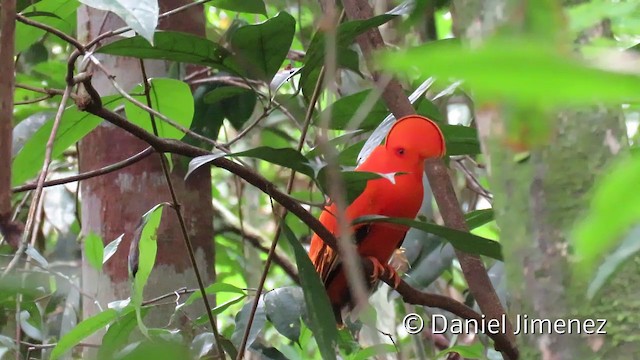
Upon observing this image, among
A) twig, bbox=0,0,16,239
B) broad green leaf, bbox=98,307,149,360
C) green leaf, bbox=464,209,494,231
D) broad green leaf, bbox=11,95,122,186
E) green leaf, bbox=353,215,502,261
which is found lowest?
green leaf, bbox=464,209,494,231

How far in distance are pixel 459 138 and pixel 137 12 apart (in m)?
0.75

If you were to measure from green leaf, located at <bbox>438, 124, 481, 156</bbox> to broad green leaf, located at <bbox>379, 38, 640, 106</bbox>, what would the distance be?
4.15 ft

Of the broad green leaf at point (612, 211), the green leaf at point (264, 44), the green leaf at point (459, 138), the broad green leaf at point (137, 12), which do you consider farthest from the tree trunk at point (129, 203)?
the broad green leaf at point (612, 211)

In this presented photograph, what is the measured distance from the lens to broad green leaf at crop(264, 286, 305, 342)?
1462 millimetres

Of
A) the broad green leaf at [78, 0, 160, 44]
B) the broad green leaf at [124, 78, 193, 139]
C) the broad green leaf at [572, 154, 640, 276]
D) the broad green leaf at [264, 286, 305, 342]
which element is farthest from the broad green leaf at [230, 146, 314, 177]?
the broad green leaf at [572, 154, 640, 276]

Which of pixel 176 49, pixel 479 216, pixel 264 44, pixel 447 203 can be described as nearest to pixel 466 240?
pixel 447 203

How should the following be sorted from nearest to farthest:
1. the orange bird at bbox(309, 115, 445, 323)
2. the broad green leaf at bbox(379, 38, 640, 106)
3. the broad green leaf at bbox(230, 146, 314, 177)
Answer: the broad green leaf at bbox(379, 38, 640, 106) → the broad green leaf at bbox(230, 146, 314, 177) → the orange bird at bbox(309, 115, 445, 323)

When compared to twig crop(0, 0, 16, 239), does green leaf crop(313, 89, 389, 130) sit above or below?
below

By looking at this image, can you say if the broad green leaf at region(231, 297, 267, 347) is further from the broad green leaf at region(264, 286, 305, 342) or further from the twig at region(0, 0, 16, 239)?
the twig at region(0, 0, 16, 239)

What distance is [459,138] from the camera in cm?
148

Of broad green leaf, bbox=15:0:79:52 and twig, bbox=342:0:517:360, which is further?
broad green leaf, bbox=15:0:79:52

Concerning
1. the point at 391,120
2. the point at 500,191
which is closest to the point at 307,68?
the point at 391,120

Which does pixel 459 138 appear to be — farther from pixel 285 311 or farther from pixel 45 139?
pixel 45 139

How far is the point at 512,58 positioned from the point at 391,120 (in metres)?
1.27
